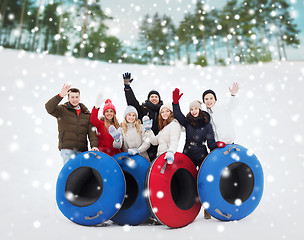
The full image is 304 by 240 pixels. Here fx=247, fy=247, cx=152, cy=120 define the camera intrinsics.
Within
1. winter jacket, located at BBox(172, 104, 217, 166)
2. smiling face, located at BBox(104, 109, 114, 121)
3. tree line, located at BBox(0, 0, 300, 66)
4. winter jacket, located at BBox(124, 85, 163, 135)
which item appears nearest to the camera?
winter jacket, located at BBox(172, 104, 217, 166)

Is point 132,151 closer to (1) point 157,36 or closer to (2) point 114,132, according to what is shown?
(2) point 114,132

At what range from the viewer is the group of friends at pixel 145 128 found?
3.26 meters

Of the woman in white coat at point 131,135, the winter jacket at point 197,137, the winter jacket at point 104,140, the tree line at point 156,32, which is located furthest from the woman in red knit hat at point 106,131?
the tree line at point 156,32

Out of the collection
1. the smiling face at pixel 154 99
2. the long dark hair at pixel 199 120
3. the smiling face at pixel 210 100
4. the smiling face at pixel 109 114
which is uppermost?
the smiling face at pixel 154 99

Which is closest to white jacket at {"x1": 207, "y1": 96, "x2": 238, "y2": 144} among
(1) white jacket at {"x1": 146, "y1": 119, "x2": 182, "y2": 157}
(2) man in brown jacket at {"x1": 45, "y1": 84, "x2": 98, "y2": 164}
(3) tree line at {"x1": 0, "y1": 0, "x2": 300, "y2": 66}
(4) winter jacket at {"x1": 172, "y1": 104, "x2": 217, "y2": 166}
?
(4) winter jacket at {"x1": 172, "y1": 104, "x2": 217, "y2": 166}

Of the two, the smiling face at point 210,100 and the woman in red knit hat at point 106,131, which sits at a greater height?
the smiling face at point 210,100

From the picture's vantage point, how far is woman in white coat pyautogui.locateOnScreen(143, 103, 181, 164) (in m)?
3.17

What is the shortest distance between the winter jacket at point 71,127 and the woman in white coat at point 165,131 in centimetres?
82

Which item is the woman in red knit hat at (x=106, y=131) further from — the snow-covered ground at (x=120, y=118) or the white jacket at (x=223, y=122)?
the white jacket at (x=223, y=122)

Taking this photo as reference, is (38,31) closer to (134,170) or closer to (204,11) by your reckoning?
(204,11)

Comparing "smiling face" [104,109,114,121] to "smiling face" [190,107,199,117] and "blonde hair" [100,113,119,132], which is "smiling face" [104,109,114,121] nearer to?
"blonde hair" [100,113,119,132]

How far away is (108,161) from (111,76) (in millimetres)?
8374

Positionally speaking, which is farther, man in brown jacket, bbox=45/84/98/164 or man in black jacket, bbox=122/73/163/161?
man in black jacket, bbox=122/73/163/161

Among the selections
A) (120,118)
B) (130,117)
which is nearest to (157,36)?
(120,118)
